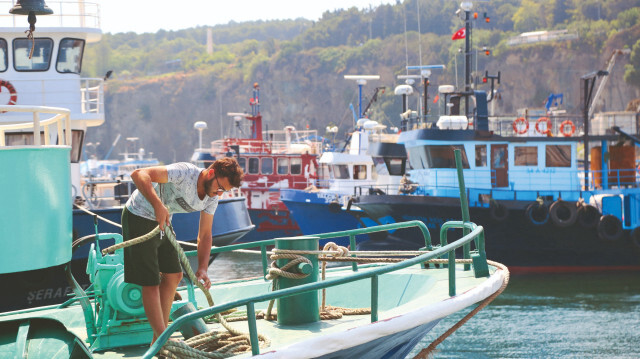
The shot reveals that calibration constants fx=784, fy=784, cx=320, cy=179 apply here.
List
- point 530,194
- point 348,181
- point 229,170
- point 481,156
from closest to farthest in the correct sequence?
point 229,170 → point 530,194 → point 481,156 → point 348,181

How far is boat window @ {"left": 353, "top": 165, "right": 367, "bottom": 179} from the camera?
2266 centimetres

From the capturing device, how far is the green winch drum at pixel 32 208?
4.54 m

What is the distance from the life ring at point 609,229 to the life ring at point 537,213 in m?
1.11

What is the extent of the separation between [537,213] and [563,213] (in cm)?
52

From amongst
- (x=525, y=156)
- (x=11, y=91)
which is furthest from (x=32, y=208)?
(x=525, y=156)

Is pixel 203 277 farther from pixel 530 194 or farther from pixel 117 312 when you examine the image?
pixel 530 194

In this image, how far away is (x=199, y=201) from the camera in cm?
466

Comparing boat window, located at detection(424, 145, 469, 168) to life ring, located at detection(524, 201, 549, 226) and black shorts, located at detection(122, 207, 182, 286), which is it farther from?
black shorts, located at detection(122, 207, 182, 286)

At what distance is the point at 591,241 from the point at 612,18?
78899 mm

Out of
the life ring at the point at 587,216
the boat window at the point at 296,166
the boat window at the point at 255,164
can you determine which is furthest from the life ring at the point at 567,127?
the boat window at the point at 255,164

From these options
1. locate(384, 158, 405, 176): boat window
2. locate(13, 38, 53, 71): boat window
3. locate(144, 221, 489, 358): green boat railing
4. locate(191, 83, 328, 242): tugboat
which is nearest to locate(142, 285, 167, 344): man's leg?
locate(144, 221, 489, 358): green boat railing

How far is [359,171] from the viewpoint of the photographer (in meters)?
22.7

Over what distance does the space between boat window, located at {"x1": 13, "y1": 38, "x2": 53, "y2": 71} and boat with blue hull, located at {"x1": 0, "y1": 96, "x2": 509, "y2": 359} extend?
26.7 ft

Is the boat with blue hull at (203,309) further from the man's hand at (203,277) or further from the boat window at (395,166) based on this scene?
the boat window at (395,166)
